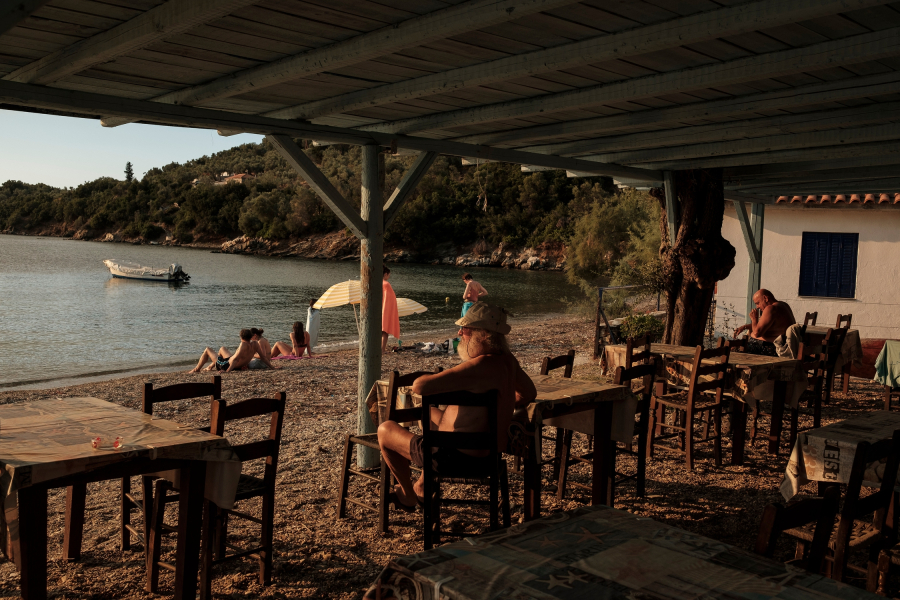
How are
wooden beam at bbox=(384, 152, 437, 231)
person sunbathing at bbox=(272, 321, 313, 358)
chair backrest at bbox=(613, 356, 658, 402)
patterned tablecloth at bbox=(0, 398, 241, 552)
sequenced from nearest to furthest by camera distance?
1. patterned tablecloth at bbox=(0, 398, 241, 552)
2. chair backrest at bbox=(613, 356, 658, 402)
3. wooden beam at bbox=(384, 152, 437, 231)
4. person sunbathing at bbox=(272, 321, 313, 358)

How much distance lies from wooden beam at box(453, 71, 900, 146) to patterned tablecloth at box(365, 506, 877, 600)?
3.20 meters

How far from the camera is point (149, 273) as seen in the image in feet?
149

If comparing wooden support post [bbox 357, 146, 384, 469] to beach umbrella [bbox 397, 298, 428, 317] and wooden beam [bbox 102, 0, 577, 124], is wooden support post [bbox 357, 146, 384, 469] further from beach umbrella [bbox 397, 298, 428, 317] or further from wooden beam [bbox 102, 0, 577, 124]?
beach umbrella [bbox 397, 298, 428, 317]

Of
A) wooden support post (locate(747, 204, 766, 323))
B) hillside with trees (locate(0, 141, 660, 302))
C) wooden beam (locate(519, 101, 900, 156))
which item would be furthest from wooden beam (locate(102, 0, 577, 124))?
hillside with trees (locate(0, 141, 660, 302))

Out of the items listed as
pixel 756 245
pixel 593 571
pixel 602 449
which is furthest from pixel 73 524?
pixel 756 245

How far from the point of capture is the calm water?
719 inches

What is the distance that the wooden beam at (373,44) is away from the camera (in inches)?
113

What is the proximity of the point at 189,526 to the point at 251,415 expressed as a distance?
1.85 ft

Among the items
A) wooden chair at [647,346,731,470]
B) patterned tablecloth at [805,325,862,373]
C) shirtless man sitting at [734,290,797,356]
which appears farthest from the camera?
patterned tablecloth at [805,325,862,373]

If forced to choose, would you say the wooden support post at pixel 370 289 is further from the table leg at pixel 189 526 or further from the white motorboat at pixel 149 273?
the white motorboat at pixel 149 273

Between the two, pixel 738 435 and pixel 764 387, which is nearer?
pixel 738 435

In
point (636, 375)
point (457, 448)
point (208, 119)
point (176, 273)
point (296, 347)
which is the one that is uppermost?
point (208, 119)

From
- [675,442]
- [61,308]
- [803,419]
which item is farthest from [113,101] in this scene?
[61,308]

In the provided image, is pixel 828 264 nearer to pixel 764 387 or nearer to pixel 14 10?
pixel 764 387
